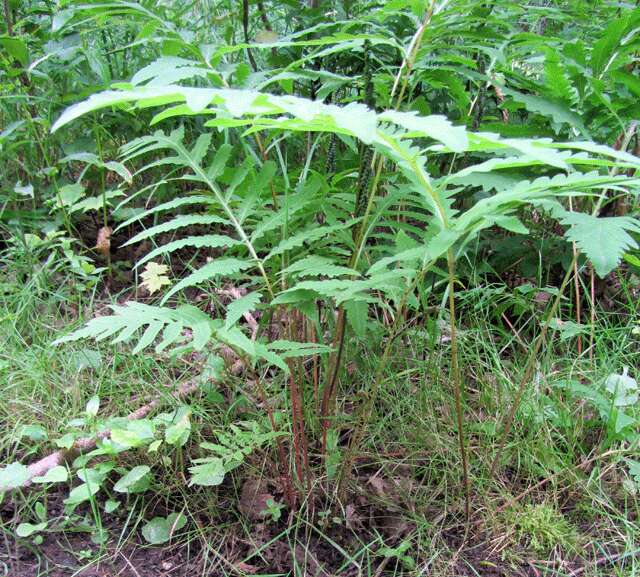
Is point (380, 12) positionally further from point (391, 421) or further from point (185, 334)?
point (185, 334)

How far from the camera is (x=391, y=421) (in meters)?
1.53

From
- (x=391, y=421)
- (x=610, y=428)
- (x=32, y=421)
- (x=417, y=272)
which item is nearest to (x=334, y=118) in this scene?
(x=417, y=272)

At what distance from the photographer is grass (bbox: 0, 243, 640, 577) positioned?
1271mm

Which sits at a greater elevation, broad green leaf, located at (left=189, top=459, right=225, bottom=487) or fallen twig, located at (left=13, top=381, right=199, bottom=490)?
broad green leaf, located at (left=189, top=459, right=225, bottom=487)

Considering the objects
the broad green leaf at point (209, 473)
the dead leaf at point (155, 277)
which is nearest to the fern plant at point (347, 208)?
Result: the broad green leaf at point (209, 473)

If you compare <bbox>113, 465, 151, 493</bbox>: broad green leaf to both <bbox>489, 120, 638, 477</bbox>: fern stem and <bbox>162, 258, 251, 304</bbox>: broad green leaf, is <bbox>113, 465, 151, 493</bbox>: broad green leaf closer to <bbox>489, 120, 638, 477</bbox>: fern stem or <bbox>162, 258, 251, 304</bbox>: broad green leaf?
<bbox>162, 258, 251, 304</bbox>: broad green leaf

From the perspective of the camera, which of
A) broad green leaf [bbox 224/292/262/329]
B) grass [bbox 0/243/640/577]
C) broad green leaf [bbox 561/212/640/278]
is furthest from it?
grass [bbox 0/243/640/577]

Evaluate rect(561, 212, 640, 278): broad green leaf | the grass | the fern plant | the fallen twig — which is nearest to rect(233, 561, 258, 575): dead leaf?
the grass

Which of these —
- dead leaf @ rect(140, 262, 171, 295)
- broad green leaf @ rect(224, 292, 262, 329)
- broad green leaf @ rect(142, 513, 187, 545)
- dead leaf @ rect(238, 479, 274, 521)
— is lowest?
dead leaf @ rect(238, 479, 274, 521)

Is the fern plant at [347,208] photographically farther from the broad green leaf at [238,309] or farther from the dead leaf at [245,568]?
the dead leaf at [245,568]

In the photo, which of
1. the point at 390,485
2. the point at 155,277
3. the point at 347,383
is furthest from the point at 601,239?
the point at 155,277

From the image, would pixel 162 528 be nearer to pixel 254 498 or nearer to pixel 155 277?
pixel 254 498

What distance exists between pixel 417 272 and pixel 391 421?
582 millimetres

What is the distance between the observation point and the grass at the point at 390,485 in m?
1.27
